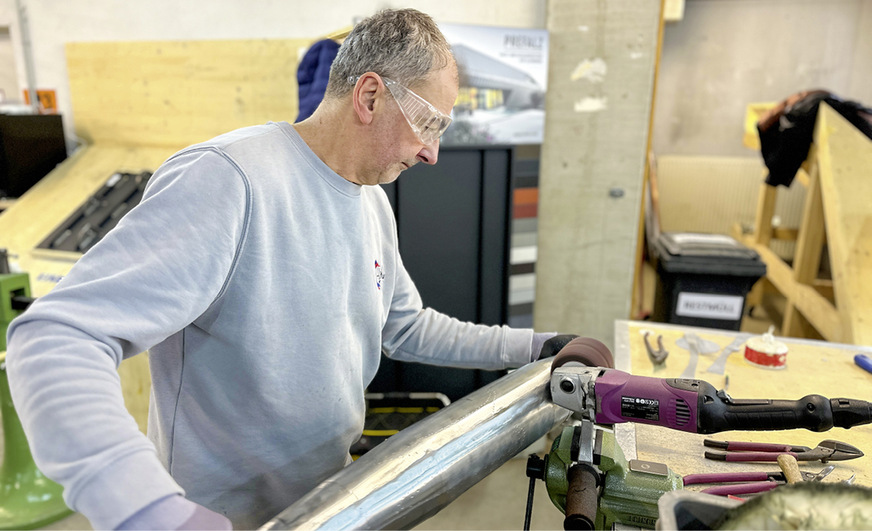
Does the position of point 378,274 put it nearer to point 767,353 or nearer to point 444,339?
point 444,339

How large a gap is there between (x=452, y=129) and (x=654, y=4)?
0.98 m

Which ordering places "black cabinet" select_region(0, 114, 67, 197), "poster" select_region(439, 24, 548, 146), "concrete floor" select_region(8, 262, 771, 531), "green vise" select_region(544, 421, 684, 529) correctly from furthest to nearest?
1. "black cabinet" select_region(0, 114, 67, 197)
2. "poster" select_region(439, 24, 548, 146)
3. "concrete floor" select_region(8, 262, 771, 531)
4. "green vise" select_region(544, 421, 684, 529)

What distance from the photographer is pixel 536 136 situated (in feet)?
8.34

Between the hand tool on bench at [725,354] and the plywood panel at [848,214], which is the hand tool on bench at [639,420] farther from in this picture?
the plywood panel at [848,214]

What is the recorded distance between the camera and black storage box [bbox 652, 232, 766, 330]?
2.50m

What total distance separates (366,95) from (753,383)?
3.46 feet

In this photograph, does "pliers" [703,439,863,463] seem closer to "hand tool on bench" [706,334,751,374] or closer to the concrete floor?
"hand tool on bench" [706,334,751,374]

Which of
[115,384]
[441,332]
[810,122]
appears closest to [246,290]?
[115,384]

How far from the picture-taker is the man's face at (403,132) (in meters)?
0.95

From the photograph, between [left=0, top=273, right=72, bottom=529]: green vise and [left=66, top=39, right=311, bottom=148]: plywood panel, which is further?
[left=66, top=39, right=311, bottom=148]: plywood panel

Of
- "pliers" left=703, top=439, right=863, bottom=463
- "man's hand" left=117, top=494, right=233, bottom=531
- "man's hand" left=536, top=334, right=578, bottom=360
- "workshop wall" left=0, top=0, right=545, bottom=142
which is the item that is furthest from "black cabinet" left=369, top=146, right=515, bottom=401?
"man's hand" left=117, top=494, right=233, bottom=531

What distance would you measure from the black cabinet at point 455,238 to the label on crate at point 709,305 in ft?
2.67

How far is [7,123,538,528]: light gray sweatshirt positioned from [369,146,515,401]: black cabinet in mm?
1114

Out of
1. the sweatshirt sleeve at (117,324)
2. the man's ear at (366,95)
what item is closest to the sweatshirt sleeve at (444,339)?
the man's ear at (366,95)
